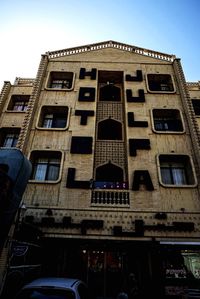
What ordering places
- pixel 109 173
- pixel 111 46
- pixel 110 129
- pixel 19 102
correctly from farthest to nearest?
pixel 111 46
pixel 19 102
pixel 110 129
pixel 109 173

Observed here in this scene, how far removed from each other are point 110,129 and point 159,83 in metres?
6.15

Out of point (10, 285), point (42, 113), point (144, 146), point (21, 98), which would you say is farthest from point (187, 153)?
point (21, 98)

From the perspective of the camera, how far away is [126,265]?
11758mm

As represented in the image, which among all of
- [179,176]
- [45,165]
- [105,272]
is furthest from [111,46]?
[105,272]

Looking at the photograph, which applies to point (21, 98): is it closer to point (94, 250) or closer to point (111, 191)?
point (111, 191)

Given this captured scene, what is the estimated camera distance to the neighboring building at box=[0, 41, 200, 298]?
38.0 ft

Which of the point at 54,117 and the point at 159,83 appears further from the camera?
the point at 159,83

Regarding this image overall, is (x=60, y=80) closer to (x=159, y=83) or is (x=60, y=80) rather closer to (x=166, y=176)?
(x=159, y=83)

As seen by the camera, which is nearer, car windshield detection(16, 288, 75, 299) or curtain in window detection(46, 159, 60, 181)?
car windshield detection(16, 288, 75, 299)

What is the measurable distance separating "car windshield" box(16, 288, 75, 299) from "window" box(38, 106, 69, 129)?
12282mm

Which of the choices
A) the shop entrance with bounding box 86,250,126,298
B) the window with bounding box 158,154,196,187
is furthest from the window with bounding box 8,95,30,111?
the shop entrance with bounding box 86,250,126,298

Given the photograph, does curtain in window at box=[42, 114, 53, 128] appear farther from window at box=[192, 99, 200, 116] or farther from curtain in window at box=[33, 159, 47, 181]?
window at box=[192, 99, 200, 116]

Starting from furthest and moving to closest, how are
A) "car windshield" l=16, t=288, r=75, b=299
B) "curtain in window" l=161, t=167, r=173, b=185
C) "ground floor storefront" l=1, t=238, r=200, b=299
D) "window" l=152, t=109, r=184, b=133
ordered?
"window" l=152, t=109, r=184, b=133, "curtain in window" l=161, t=167, r=173, b=185, "ground floor storefront" l=1, t=238, r=200, b=299, "car windshield" l=16, t=288, r=75, b=299

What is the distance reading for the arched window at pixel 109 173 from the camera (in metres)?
14.8
